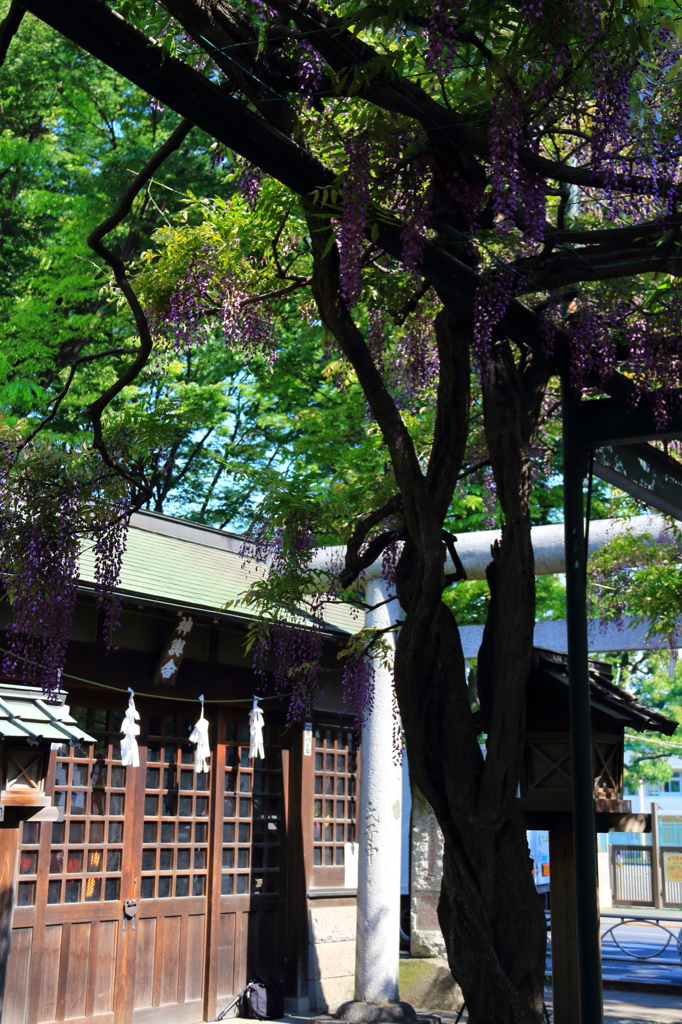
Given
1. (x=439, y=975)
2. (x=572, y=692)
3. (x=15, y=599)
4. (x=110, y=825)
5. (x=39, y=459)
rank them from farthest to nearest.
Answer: (x=439, y=975) < (x=110, y=825) < (x=15, y=599) < (x=39, y=459) < (x=572, y=692)

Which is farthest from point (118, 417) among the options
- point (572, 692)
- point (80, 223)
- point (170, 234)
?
point (80, 223)

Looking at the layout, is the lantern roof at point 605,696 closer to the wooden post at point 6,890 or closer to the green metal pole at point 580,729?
the green metal pole at point 580,729

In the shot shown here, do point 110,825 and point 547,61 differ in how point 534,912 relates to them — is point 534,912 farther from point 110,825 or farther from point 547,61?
point 110,825

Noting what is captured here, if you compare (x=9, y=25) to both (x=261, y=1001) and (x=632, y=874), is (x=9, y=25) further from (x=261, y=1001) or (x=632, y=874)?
(x=632, y=874)

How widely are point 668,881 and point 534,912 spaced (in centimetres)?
1731

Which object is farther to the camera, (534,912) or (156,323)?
(156,323)

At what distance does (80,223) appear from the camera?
13.0m

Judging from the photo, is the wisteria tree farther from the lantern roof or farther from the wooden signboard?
the wooden signboard

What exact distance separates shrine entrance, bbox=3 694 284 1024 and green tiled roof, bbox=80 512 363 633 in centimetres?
103

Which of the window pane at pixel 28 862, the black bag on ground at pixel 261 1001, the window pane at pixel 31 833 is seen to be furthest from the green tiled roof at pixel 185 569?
the black bag on ground at pixel 261 1001

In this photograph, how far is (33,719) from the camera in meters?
5.42

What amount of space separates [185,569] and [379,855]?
2902 millimetres

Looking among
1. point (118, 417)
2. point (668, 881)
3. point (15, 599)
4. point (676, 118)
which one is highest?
point (676, 118)

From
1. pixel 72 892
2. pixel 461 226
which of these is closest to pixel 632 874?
pixel 72 892
